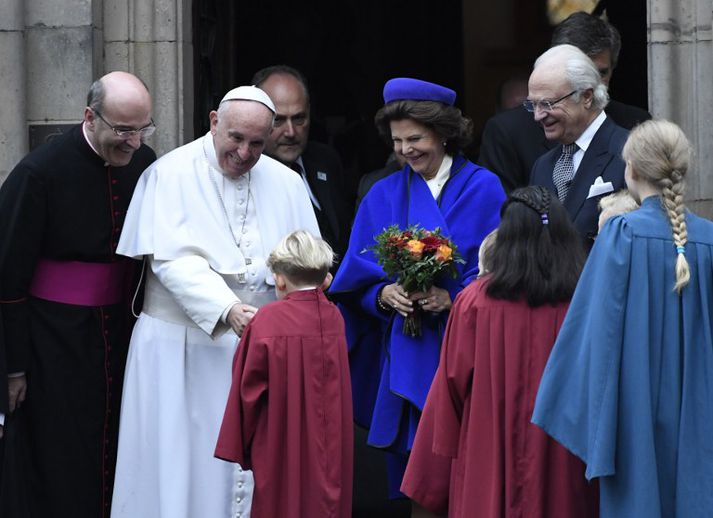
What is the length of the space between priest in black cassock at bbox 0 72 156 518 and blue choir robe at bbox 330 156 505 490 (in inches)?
38.9

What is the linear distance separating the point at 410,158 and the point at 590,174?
0.76 m

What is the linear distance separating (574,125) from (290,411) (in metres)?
1.67

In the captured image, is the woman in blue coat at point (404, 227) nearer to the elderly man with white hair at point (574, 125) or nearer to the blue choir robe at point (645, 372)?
the elderly man with white hair at point (574, 125)

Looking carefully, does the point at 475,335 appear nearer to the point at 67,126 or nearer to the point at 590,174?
the point at 590,174

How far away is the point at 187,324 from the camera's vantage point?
19.8ft

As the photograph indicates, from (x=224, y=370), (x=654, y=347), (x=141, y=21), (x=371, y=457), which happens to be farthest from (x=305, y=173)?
(x=654, y=347)

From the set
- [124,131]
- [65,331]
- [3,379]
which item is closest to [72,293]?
[65,331]

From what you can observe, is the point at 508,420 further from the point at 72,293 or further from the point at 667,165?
the point at 72,293

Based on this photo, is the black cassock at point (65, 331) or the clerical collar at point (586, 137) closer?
the black cassock at point (65, 331)

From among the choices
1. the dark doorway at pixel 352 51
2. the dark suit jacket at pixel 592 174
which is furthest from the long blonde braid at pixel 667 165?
the dark doorway at pixel 352 51

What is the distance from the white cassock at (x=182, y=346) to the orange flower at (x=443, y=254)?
760 mm

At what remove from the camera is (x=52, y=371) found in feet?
19.8

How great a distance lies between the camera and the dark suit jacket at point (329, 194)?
732 centimetres

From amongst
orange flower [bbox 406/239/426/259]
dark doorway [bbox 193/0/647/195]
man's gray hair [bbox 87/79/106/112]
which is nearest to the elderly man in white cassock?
man's gray hair [bbox 87/79/106/112]
